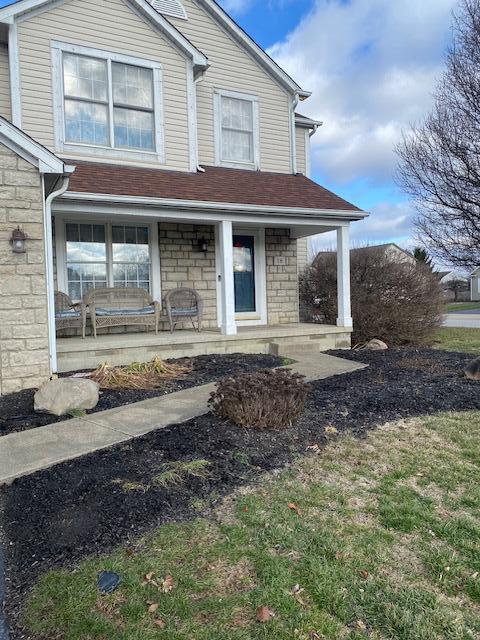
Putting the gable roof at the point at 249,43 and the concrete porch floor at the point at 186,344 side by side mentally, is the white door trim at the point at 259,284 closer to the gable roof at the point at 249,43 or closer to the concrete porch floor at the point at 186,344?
the concrete porch floor at the point at 186,344

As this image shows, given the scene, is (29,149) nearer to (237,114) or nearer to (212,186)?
(212,186)

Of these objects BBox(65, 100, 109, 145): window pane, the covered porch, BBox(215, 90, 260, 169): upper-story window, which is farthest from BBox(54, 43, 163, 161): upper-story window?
BBox(215, 90, 260, 169): upper-story window

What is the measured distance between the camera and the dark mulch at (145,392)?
4.98 m

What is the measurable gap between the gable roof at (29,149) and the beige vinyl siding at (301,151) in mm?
8069

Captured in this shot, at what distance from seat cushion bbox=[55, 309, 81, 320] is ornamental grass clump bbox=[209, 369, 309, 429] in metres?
4.67

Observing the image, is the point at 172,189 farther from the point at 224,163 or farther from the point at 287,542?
the point at 287,542

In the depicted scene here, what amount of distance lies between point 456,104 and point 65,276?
37.3 feet

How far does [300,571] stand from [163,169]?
8697 mm

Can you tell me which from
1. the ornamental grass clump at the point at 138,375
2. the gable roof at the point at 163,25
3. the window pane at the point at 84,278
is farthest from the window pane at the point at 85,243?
the gable roof at the point at 163,25

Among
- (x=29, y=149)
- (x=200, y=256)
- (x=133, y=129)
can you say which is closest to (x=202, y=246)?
(x=200, y=256)

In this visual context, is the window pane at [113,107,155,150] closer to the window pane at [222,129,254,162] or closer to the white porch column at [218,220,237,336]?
the window pane at [222,129,254,162]

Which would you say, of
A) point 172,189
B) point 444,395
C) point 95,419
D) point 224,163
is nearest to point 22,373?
point 95,419

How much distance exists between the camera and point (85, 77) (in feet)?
29.8

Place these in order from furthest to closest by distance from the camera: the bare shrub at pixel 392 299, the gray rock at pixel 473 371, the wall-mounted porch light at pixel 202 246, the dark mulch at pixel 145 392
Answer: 1. the bare shrub at pixel 392 299
2. the wall-mounted porch light at pixel 202 246
3. the gray rock at pixel 473 371
4. the dark mulch at pixel 145 392
